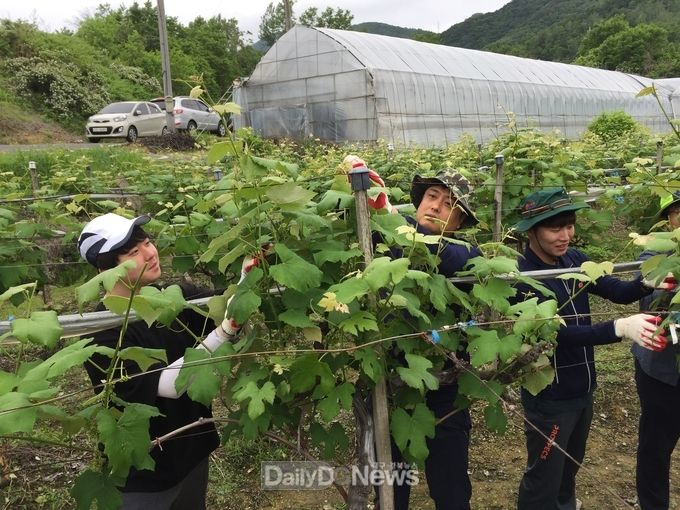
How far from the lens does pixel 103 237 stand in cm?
167

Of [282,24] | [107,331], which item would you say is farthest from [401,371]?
[282,24]

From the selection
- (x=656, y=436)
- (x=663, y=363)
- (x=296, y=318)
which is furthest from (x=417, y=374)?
(x=656, y=436)

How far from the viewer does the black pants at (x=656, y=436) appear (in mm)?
2236

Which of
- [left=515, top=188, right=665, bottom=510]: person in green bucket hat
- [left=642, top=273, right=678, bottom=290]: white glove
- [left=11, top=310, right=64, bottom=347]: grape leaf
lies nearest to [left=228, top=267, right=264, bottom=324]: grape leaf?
[left=11, top=310, right=64, bottom=347]: grape leaf

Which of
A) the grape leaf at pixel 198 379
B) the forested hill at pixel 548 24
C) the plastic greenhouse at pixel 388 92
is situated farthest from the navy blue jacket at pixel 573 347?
the forested hill at pixel 548 24

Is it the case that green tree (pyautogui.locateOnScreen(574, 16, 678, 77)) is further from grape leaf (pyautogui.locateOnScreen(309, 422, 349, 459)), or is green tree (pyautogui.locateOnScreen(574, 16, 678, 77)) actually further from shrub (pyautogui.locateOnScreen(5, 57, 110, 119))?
grape leaf (pyautogui.locateOnScreen(309, 422, 349, 459))

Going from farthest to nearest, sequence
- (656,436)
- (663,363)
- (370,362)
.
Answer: (656,436) < (663,363) < (370,362)

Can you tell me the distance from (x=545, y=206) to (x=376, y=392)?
113cm

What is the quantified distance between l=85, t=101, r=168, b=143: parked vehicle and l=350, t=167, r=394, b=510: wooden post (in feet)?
54.1

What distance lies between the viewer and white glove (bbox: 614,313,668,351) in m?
1.66

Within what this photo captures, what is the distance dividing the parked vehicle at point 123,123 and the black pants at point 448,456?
16.3 m

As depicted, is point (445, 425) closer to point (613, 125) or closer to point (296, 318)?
point (296, 318)

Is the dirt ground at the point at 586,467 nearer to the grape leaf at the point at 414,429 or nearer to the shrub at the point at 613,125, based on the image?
the grape leaf at the point at 414,429

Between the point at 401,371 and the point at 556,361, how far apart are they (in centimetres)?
97
